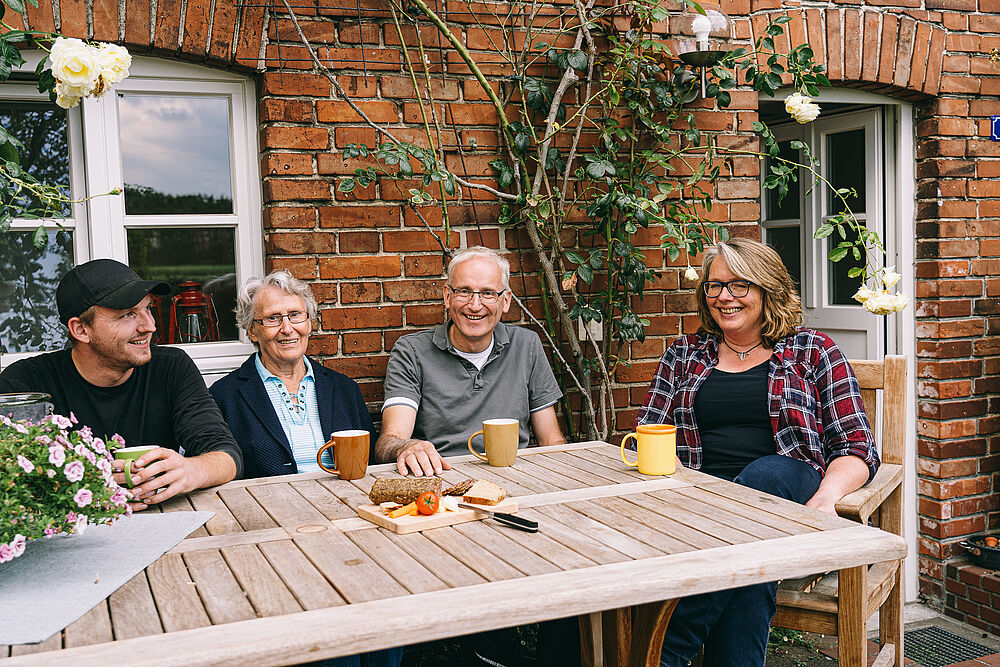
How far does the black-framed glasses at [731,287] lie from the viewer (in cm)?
267

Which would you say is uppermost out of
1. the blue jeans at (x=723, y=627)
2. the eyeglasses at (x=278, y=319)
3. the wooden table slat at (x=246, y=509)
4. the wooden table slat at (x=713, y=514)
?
the eyeglasses at (x=278, y=319)

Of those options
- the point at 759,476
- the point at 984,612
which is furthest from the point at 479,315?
the point at 984,612

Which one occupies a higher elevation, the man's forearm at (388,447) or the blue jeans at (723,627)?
the man's forearm at (388,447)

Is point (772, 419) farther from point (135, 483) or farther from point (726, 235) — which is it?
point (135, 483)

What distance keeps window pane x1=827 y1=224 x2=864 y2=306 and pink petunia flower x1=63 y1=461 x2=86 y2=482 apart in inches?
132

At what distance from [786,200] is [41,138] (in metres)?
3.14

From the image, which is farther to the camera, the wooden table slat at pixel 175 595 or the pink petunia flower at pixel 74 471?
the pink petunia flower at pixel 74 471

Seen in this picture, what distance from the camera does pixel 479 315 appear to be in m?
2.88

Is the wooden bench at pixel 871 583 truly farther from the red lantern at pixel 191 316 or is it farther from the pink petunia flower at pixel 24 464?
the red lantern at pixel 191 316

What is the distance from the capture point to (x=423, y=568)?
4.83ft

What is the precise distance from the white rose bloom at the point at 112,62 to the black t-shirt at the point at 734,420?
1752 mm

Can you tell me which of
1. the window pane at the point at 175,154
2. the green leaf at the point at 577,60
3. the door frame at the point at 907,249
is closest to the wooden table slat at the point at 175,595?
the window pane at the point at 175,154

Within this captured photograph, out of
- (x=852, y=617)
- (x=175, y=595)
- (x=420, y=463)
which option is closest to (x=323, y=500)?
(x=420, y=463)

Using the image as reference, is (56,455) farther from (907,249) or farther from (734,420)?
(907,249)
